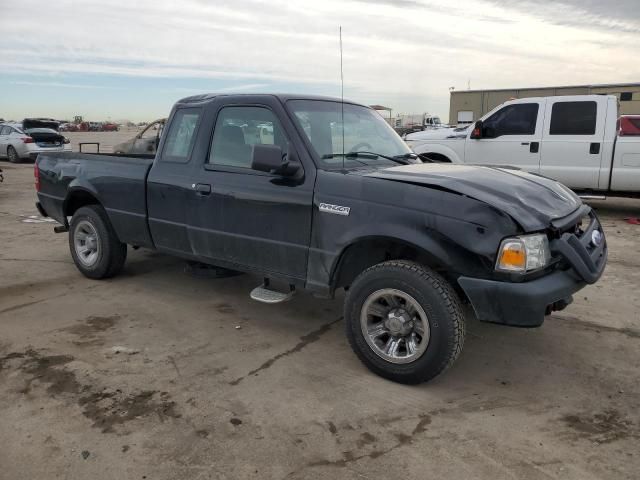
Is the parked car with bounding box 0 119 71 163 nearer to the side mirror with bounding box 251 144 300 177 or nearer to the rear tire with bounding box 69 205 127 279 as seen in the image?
the rear tire with bounding box 69 205 127 279

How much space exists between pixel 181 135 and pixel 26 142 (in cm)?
1839

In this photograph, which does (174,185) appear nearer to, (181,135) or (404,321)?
(181,135)

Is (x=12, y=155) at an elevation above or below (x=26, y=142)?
below

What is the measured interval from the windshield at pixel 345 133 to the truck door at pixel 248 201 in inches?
7.3

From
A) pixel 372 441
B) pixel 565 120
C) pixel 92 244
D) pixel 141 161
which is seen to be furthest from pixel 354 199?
pixel 565 120

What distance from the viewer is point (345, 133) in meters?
4.26

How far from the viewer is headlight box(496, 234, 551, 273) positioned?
3.00 meters

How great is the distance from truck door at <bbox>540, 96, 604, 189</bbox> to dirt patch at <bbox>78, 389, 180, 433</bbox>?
8.61 metres

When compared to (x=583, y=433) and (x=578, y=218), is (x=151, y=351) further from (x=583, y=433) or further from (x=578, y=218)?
(x=578, y=218)

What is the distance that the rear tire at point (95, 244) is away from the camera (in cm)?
539

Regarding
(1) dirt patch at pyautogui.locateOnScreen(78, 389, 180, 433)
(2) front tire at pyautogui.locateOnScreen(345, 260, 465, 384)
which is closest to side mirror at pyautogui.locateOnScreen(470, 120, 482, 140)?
(2) front tire at pyautogui.locateOnScreen(345, 260, 465, 384)

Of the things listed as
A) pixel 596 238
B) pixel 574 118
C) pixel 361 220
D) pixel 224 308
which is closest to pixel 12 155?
pixel 224 308

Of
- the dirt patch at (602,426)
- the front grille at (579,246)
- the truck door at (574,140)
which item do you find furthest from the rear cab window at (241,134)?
the truck door at (574,140)

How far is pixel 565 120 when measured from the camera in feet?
31.3
